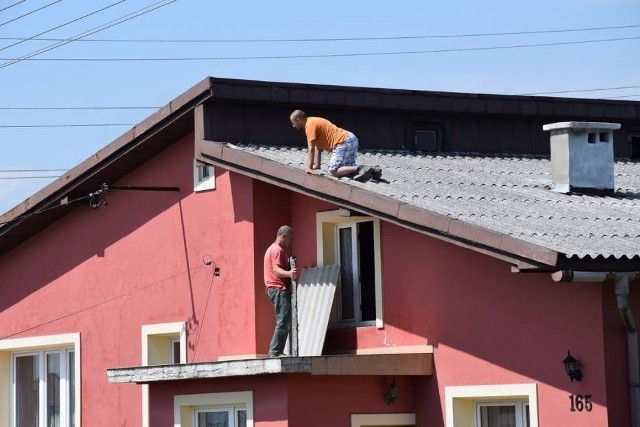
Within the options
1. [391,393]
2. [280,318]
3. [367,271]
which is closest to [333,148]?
[367,271]

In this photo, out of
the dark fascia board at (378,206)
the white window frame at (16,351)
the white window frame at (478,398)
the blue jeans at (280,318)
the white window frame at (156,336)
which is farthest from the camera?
the white window frame at (16,351)

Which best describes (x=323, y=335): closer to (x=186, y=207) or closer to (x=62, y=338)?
(x=186, y=207)

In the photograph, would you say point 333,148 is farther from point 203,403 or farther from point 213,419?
point 213,419

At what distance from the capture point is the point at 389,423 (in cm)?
2044

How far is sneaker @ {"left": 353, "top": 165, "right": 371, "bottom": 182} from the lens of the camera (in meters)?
20.8

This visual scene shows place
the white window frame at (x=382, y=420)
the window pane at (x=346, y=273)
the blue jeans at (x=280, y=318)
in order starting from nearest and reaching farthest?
1. the white window frame at (x=382, y=420)
2. the blue jeans at (x=280, y=318)
3. the window pane at (x=346, y=273)

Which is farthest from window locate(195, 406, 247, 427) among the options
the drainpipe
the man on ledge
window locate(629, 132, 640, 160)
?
window locate(629, 132, 640, 160)

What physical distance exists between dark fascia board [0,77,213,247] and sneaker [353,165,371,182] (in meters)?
3.10

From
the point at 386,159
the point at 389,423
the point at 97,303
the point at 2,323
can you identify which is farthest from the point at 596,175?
the point at 2,323

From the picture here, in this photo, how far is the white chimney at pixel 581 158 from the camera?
2205 cm

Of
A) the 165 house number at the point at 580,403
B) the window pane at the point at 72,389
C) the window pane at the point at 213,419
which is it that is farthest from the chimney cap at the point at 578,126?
the window pane at the point at 72,389

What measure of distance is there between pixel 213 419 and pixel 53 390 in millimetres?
5939

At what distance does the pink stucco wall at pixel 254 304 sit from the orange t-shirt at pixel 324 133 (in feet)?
3.03

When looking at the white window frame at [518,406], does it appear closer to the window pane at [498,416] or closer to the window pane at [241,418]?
the window pane at [498,416]
